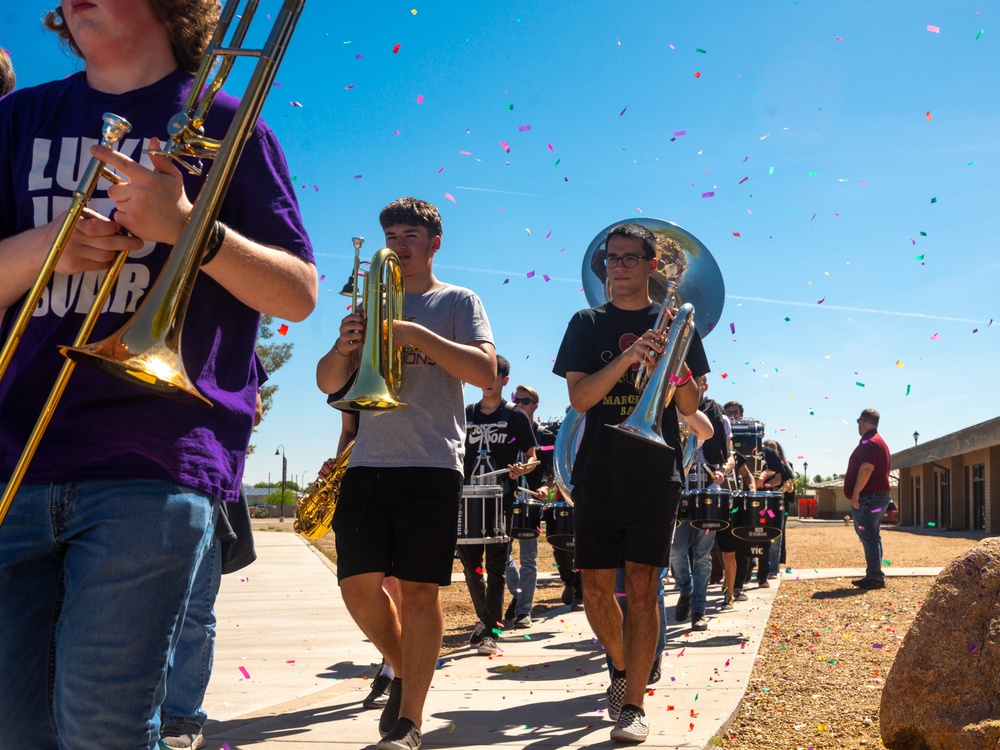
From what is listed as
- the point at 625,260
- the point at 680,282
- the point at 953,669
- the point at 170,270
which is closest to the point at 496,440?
the point at 680,282

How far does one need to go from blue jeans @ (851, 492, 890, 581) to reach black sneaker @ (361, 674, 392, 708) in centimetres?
862

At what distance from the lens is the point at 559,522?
331 inches

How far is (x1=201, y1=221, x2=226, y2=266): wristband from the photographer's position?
1.90 meters

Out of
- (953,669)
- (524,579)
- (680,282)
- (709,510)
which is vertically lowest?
(524,579)

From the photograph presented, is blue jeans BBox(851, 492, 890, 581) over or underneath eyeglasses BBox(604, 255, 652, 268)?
underneath

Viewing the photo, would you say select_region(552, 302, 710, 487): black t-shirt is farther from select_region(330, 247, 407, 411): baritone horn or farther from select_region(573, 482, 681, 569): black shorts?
select_region(330, 247, 407, 411): baritone horn

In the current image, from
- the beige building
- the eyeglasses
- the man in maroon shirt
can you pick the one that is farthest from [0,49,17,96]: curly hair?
the beige building

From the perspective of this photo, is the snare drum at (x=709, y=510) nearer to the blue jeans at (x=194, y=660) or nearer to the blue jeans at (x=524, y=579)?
the blue jeans at (x=524, y=579)

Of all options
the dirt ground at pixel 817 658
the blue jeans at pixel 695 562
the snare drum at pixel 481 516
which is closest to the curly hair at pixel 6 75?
the dirt ground at pixel 817 658

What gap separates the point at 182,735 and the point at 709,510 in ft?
18.4

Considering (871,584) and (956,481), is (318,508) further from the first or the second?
(956,481)

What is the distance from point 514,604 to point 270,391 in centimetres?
2730

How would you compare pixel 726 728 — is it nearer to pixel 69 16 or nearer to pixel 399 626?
pixel 399 626

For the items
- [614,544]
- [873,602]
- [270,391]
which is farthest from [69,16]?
[270,391]
